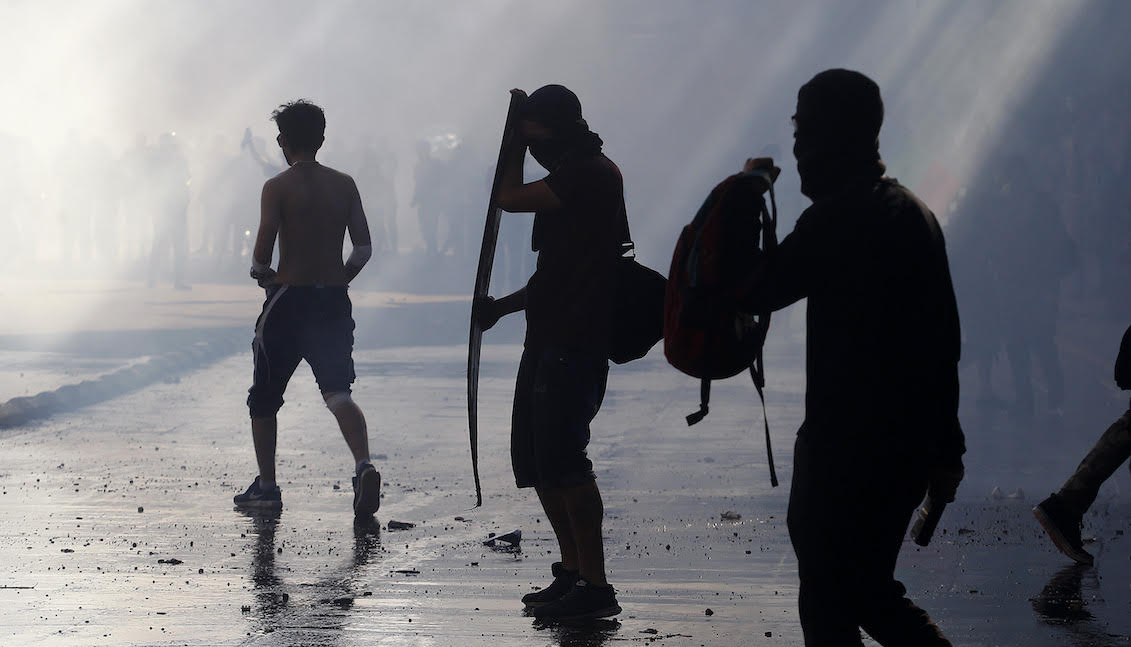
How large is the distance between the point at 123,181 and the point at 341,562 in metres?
50.8

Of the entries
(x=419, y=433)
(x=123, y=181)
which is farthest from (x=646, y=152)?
(x=419, y=433)

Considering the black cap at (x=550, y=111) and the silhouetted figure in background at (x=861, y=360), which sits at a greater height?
the black cap at (x=550, y=111)

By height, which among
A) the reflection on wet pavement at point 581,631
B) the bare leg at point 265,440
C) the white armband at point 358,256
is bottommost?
the reflection on wet pavement at point 581,631

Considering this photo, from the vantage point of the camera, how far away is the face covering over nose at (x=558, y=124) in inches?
187

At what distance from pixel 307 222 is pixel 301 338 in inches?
21.8

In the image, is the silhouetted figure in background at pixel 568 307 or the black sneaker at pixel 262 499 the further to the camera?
the black sneaker at pixel 262 499

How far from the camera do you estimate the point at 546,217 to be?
481 cm

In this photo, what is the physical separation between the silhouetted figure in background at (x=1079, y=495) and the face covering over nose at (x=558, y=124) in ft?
7.93

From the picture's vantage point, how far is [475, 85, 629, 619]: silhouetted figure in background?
472 cm

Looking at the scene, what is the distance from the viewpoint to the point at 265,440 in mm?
7141

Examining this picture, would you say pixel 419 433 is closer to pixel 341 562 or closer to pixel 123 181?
pixel 341 562

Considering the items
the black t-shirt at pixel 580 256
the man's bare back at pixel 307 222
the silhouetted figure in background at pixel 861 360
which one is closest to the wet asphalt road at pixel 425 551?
the black t-shirt at pixel 580 256

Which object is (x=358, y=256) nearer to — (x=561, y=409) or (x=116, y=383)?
(x=561, y=409)

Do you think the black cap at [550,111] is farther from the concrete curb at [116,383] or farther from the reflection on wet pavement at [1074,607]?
the concrete curb at [116,383]
